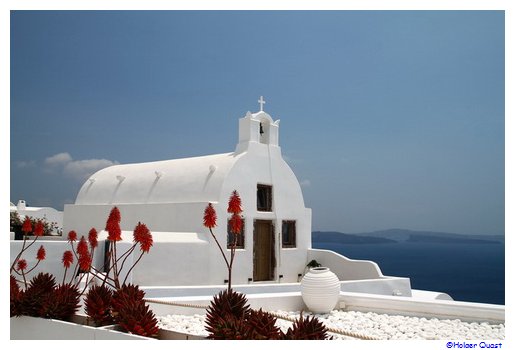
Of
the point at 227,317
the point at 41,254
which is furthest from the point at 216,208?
the point at 227,317

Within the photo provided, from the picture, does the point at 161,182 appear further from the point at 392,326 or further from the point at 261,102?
the point at 392,326

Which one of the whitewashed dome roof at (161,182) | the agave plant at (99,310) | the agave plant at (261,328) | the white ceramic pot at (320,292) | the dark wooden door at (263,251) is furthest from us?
the dark wooden door at (263,251)

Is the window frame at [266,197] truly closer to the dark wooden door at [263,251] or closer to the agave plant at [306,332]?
the dark wooden door at [263,251]

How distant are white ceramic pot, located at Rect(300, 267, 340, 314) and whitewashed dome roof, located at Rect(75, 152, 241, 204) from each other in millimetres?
6178

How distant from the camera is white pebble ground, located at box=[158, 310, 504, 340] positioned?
26.6ft

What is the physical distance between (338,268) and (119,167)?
8726 millimetres

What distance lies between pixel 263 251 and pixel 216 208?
2.59 meters

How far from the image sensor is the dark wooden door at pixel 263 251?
17.1 metres

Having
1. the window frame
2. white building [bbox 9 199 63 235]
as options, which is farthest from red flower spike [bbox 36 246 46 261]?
white building [bbox 9 199 63 235]

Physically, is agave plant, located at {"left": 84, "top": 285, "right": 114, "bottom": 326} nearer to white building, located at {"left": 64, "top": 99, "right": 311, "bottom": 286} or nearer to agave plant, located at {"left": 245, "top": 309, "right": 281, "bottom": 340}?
agave plant, located at {"left": 245, "top": 309, "right": 281, "bottom": 340}

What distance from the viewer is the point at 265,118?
1786 cm

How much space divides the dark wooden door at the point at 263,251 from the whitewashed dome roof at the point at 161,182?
2.01 metres

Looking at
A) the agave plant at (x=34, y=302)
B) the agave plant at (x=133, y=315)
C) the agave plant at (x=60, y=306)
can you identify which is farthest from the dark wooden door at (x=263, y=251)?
the agave plant at (x=133, y=315)
